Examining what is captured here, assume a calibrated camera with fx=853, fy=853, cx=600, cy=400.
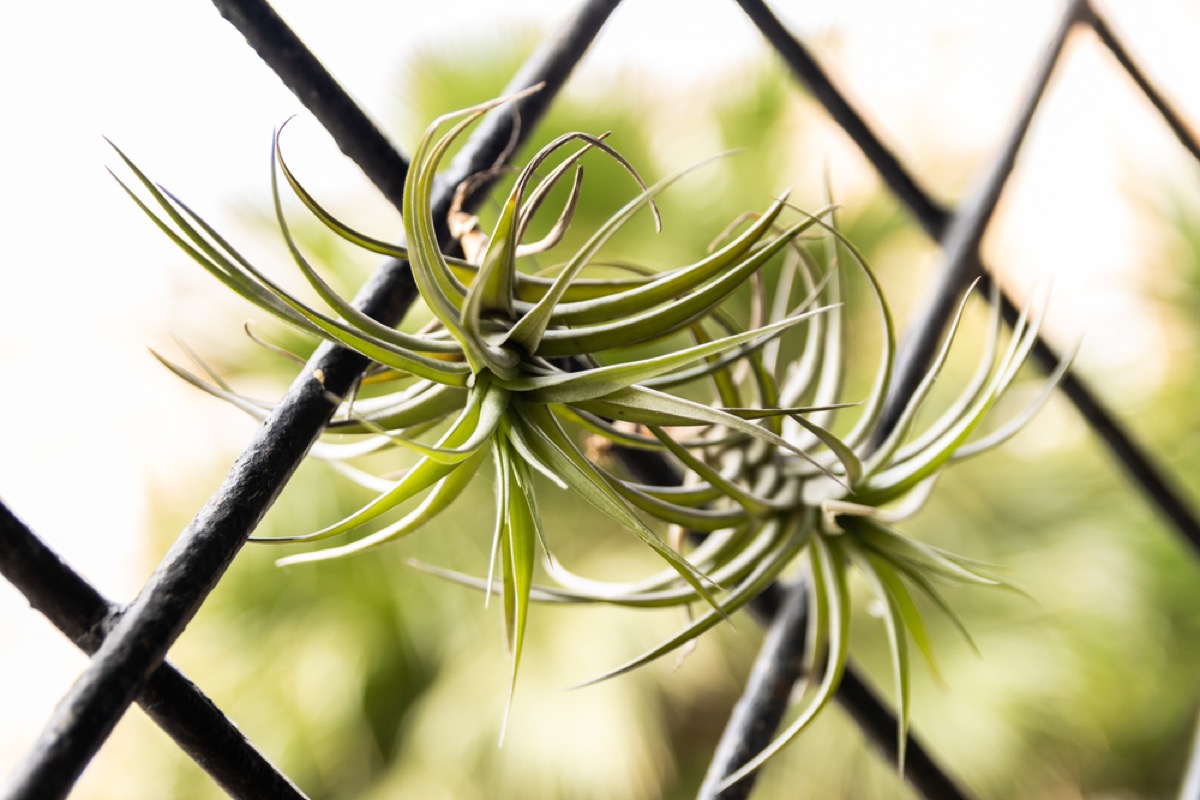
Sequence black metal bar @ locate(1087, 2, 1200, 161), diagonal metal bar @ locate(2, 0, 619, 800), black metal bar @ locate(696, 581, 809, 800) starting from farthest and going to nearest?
black metal bar @ locate(1087, 2, 1200, 161) < black metal bar @ locate(696, 581, 809, 800) < diagonal metal bar @ locate(2, 0, 619, 800)

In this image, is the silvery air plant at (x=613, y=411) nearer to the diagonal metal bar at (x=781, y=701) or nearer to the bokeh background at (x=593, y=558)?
the diagonal metal bar at (x=781, y=701)

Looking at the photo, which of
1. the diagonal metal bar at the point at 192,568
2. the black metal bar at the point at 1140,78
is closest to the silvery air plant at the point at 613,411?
the diagonal metal bar at the point at 192,568

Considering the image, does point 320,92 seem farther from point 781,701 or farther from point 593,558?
point 593,558

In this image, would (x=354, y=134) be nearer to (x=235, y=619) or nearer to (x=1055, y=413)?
(x=235, y=619)

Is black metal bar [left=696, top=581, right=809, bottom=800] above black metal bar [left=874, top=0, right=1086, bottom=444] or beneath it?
beneath

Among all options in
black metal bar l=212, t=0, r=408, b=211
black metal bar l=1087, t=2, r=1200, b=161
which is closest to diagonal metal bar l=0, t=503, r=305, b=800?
black metal bar l=212, t=0, r=408, b=211

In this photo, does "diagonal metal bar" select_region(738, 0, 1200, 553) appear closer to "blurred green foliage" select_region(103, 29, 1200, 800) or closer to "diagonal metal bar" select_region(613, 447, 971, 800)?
"diagonal metal bar" select_region(613, 447, 971, 800)

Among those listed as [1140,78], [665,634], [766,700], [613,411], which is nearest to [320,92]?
[613,411]
